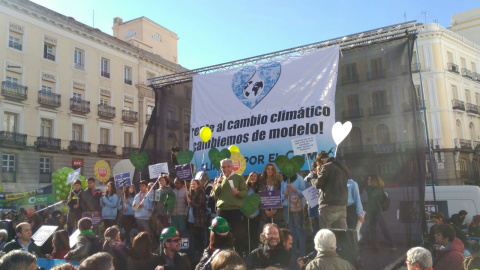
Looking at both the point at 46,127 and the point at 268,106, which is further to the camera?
the point at 46,127

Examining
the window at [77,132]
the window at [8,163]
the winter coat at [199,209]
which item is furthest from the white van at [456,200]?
the window at [77,132]

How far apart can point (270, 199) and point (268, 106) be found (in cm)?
343

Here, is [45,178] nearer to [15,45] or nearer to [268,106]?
[15,45]

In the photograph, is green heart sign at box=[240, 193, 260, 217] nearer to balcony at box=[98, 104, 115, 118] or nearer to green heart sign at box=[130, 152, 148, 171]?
green heart sign at box=[130, 152, 148, 171]

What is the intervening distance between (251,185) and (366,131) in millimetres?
3973

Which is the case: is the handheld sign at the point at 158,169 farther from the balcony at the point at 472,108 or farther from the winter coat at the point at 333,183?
the balcony at the point at 472,108

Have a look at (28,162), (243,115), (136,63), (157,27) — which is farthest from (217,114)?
(157,27)

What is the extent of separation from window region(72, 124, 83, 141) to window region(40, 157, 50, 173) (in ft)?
7.88

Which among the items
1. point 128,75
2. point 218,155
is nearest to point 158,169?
point 218,155

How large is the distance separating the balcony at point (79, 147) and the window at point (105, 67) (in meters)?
5.44

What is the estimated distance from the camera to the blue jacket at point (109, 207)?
8.05 metres

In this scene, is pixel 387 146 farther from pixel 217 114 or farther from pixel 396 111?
pixel 217 114

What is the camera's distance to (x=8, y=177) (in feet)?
73.9

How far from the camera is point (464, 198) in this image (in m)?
8.16
